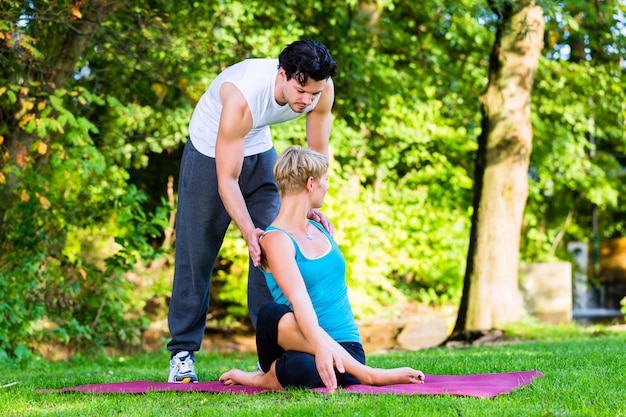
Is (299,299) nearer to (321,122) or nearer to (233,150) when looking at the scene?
(233,150)

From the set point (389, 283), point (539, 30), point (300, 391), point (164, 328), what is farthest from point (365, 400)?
point (389, 283)

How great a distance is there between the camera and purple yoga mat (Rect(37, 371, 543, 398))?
10.5 feet

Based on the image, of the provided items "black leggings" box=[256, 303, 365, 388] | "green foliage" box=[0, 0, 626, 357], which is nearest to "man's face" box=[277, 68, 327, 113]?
"black leggings" box=[256, 303, 365, 388]

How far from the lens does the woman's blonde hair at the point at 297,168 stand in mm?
3605

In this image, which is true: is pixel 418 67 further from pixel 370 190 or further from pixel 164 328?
pixel 164 328

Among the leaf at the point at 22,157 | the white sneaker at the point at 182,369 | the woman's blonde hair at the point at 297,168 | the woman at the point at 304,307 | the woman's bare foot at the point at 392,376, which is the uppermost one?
the leaf at the point at 22,157

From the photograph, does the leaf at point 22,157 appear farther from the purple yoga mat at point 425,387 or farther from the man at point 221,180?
the purple yoga mat at point 425,387

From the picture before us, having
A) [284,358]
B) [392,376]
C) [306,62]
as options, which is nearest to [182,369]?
[284,358]

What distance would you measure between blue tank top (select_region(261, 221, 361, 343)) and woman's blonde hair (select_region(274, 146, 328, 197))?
206 mm

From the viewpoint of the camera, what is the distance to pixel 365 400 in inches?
121

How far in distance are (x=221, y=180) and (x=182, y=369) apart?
99 centimetres

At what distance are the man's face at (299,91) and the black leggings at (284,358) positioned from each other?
883mm

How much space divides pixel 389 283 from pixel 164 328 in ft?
10.5

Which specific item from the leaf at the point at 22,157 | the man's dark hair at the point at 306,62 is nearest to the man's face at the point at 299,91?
the man's dark hair at the point at 306,62
